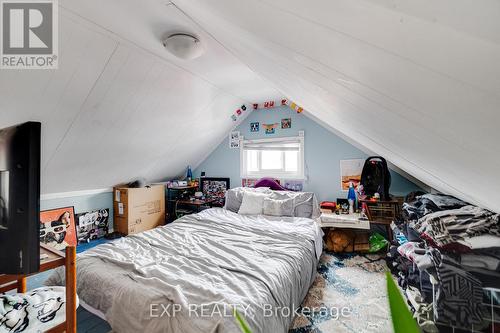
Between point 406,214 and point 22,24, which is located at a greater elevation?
point 22,24

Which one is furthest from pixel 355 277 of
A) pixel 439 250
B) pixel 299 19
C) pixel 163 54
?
pixel 163 54

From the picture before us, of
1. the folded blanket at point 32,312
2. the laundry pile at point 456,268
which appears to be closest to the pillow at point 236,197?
the laundry pile at point 456,268

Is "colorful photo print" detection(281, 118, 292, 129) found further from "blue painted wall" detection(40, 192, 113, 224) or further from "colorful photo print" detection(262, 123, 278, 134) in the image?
"blue painted wall" detection(40, 192, 113, 224)

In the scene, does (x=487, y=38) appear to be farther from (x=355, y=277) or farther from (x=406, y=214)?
(x=355, y=277)

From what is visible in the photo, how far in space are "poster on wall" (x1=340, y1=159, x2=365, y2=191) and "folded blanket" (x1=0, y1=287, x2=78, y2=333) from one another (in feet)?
11.0

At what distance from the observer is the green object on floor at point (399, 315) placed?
0.88 feet

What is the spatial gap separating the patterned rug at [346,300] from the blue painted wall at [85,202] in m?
3.38

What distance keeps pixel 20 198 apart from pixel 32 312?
0.66 meters

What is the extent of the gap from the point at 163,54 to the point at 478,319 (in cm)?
293

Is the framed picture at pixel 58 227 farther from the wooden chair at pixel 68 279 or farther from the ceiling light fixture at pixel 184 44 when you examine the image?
the ceiling light fixture at pixel 184 44

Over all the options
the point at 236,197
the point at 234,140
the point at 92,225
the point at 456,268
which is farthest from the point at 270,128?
the point at 92,225

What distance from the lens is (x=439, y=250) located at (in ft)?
4.56

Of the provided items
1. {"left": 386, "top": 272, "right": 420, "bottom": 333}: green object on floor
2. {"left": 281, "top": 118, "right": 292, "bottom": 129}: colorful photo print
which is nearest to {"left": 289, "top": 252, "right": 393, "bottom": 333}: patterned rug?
{"left": 386, "top": 272, "right": 420, "bottom": 333}: green object on floor

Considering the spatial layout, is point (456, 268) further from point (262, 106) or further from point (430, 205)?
point (262, 106)
